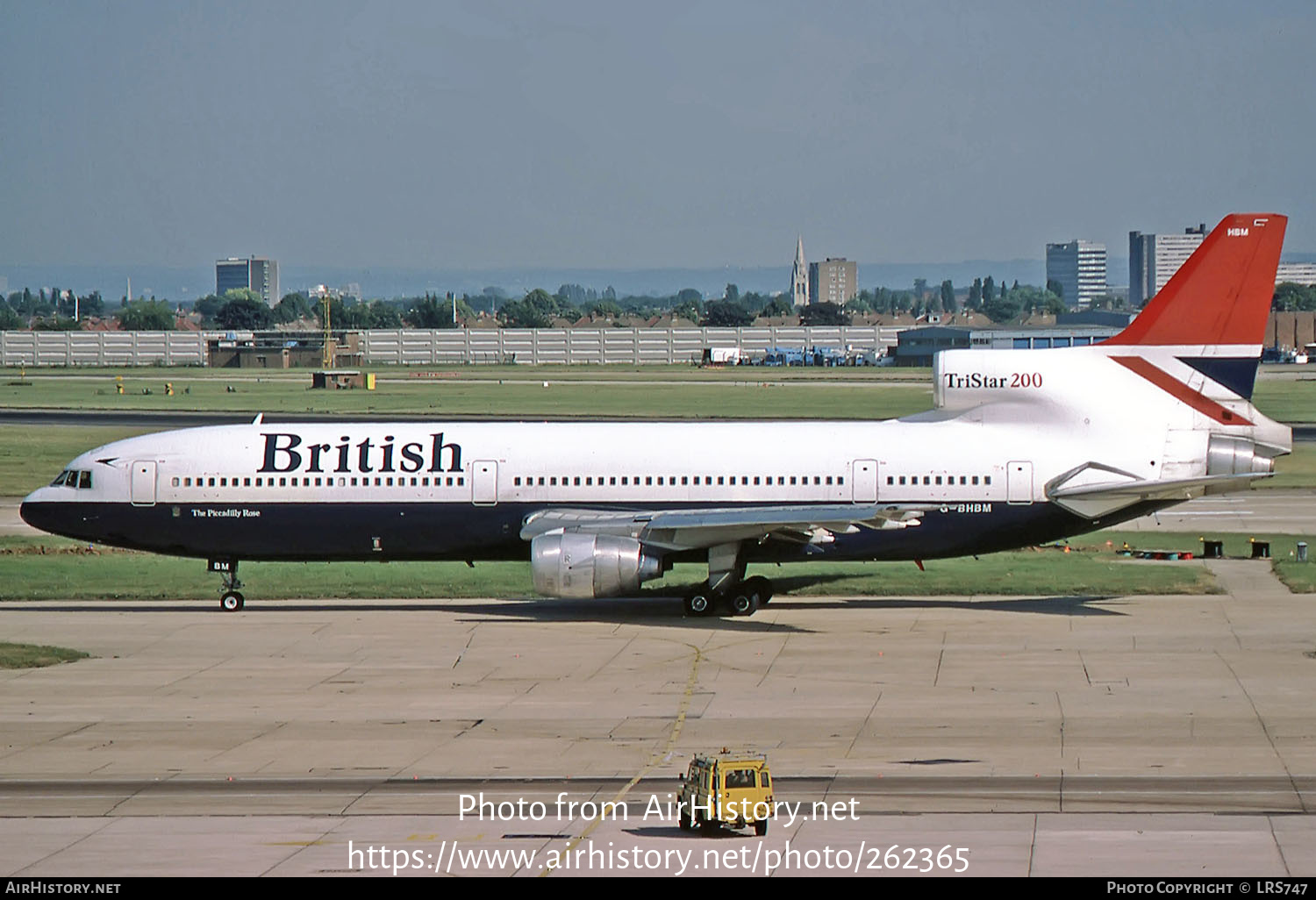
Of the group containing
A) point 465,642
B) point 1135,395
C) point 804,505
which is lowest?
point 465,642

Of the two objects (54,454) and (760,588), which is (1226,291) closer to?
(760,588)

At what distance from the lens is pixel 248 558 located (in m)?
40.8

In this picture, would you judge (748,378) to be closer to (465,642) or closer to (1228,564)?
(1228,564)

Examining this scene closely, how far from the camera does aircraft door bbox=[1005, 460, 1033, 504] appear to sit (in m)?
38.8

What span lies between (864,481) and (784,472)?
75.7 inches

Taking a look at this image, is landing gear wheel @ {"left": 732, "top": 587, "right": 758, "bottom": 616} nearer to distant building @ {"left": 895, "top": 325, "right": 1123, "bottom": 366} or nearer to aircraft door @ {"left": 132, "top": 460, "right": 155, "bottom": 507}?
aircraft door @ {"left": 132, "top": 460, "right": 155, "bottom": 507}

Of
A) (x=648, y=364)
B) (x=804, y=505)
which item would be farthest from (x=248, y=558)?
(x=648, y=364)

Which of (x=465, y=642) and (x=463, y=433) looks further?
(x=463, y=433)

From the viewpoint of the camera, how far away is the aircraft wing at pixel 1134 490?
37.8 m

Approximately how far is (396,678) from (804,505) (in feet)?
38.7

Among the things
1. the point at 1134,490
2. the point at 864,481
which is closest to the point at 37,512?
the point at 864,481

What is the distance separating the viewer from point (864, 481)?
39125 mm

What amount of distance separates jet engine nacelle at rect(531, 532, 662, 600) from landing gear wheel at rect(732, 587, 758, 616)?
2.59m

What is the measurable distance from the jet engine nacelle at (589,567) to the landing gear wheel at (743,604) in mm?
2594
